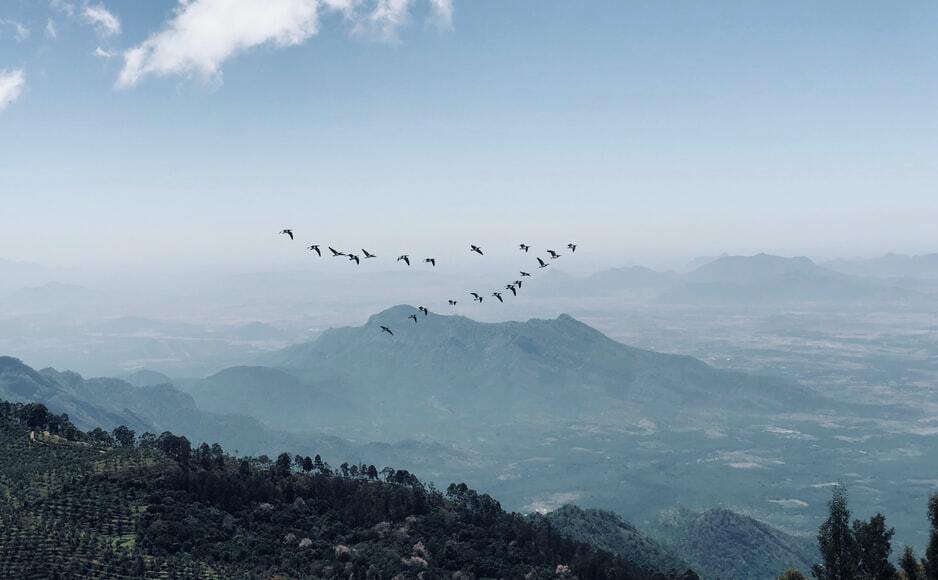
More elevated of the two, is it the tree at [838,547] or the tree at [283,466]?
the tree at [838,547]

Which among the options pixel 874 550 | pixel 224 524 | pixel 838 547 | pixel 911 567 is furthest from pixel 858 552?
pixel 224 524

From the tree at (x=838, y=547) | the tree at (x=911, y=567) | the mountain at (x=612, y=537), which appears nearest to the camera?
the tree at (x=911, y=567)

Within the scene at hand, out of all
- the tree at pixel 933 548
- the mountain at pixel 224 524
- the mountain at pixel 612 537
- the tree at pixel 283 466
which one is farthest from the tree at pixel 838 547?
the mountain at pixel 612 537

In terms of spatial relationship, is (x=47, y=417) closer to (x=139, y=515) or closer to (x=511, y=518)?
(x=139, y=515)

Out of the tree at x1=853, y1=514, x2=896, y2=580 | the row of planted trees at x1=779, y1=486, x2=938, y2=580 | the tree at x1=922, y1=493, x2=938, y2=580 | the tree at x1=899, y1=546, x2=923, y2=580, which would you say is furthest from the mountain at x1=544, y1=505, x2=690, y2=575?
the tree at x1=922, y1=493, x2=938, y2=580

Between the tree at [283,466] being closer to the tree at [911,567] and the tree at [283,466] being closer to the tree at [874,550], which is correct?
the tree at [874,550]

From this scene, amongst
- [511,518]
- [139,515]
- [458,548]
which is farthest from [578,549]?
[139,515]
